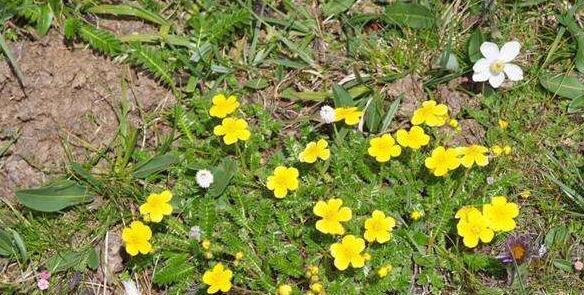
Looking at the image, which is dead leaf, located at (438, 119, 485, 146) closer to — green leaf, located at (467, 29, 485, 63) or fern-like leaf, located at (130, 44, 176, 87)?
green leaf, located at (467, 29, 485, 63)

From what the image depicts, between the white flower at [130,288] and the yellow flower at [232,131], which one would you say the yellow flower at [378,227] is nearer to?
the yellow flower at [232,131]

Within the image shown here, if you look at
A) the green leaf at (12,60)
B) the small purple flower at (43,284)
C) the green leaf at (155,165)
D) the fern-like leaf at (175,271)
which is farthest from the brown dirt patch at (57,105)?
the fern-like leaf at (175,271)

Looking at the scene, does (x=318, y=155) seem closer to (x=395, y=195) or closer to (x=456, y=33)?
(x=395, y=195)

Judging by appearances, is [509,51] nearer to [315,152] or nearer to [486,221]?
[486,221]

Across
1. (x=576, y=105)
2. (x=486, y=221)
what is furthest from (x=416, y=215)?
(x=576, y=105)

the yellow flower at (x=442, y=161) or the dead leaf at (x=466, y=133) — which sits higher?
the yellow flower at (x=442, y=161)

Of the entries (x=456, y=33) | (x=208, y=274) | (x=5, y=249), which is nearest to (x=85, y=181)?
(x=5, y=249)
